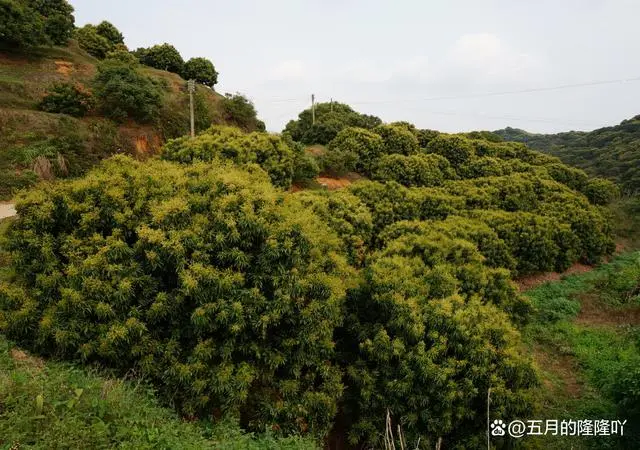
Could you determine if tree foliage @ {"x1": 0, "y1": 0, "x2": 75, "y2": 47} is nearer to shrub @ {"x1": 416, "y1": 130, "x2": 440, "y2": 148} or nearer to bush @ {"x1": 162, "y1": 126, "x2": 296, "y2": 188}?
bush @ {"x1": 162, "y1": 126, "x2": 296, "y2": 188}

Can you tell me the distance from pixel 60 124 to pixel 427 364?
1940 centimetres

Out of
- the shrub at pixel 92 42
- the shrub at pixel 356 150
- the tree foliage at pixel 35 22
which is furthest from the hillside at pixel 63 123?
the shrub at pixel 356 150

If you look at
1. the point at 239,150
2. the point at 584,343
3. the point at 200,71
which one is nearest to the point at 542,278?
the point at 584,343

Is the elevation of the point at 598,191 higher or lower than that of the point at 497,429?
higher

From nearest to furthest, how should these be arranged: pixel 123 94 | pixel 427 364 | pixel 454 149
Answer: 1. pixel 427 364
2. pixel 123 94
3. pixel 454 149

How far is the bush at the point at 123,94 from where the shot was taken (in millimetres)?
20203

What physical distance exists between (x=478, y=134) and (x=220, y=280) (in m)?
28.9

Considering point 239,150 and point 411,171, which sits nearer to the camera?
point 239,150

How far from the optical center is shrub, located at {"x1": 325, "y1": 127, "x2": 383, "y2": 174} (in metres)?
21.7

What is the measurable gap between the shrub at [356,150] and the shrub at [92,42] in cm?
2025

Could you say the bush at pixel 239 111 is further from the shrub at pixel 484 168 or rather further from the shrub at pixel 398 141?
the shrub at pixel 484 168

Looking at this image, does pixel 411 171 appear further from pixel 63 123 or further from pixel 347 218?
pixel 63 123

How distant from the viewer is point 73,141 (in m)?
17.9

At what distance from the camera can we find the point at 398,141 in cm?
2350
